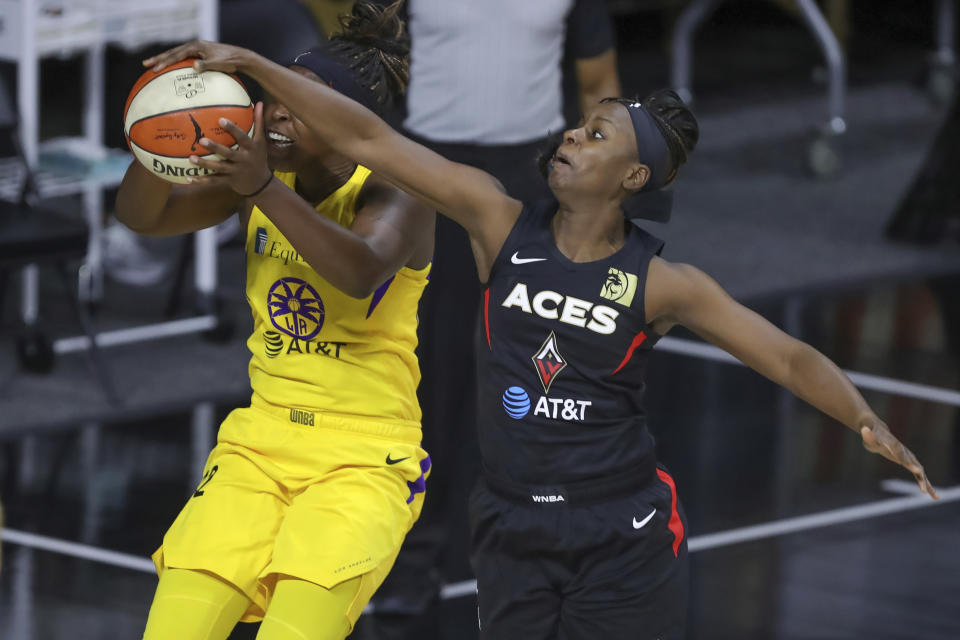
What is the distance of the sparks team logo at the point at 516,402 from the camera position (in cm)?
345

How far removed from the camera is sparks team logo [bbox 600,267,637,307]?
11.0ft

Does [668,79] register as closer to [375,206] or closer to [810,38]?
[810,38]

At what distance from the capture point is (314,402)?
11.9 feet

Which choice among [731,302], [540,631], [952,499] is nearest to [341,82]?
[731,302]

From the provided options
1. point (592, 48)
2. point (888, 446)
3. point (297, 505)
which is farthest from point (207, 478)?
point (592, 48)

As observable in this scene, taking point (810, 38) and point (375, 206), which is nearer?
point (375, 206)

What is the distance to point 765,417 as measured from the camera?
687 centimetres

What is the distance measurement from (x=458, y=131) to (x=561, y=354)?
1824 mm

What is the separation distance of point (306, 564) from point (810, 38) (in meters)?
11.8

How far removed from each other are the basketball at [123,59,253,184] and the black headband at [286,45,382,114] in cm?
22

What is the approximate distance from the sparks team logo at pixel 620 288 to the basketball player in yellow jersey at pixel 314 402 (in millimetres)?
446

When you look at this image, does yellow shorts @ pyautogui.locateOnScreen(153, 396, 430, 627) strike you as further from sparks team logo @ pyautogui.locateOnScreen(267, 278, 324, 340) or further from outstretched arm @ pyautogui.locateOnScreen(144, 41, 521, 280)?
outstretched arm @ pyautogui.locateOnScreen(144, 41, 521, 280)

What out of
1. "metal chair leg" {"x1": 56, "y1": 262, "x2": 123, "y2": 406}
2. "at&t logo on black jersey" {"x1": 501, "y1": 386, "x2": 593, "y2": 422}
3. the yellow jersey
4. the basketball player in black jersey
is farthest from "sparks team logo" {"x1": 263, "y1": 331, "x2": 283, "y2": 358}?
"metal chair leg" {"x1": 56, "y1": 262, "x2": 123, "y2": 406}

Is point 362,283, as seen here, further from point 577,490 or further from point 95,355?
point 95,355
